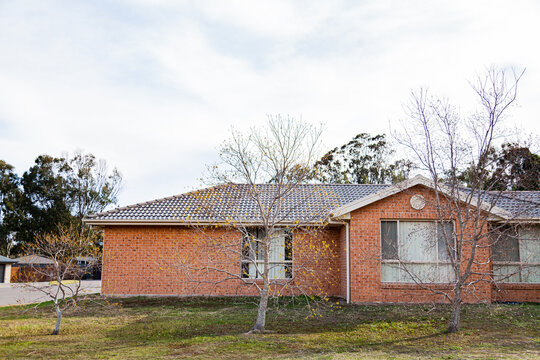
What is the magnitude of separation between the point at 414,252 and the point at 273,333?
20.9 ft

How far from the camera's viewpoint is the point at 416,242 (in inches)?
550

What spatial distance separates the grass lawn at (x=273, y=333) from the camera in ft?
25.1

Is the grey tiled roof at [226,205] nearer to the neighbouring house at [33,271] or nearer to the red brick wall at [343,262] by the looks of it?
the red brick wall at [343,262]

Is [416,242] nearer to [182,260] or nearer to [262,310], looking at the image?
[262,310]

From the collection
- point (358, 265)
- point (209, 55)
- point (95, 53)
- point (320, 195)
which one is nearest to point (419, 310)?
point (358, 265)

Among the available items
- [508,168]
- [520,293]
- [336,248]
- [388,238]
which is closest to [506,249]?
[520,293]

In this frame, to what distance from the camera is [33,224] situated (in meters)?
42.2

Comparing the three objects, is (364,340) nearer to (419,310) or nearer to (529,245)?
(419,310)

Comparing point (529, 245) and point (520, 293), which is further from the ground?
point (529, 245)

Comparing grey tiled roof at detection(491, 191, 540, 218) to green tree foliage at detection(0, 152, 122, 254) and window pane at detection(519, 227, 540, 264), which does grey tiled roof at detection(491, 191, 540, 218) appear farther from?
green tree foliage at detection(0, 152, 122, 254)

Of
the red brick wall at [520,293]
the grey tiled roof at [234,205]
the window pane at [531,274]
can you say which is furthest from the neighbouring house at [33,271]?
the window pane at [531,274]

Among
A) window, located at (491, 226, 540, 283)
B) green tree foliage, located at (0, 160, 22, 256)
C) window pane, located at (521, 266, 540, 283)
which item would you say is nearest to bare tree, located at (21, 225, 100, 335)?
window, located at (491, 226, 540, 283)

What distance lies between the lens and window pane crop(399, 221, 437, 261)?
13859mm

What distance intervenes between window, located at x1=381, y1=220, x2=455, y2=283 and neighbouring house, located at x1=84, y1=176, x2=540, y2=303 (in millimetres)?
30
